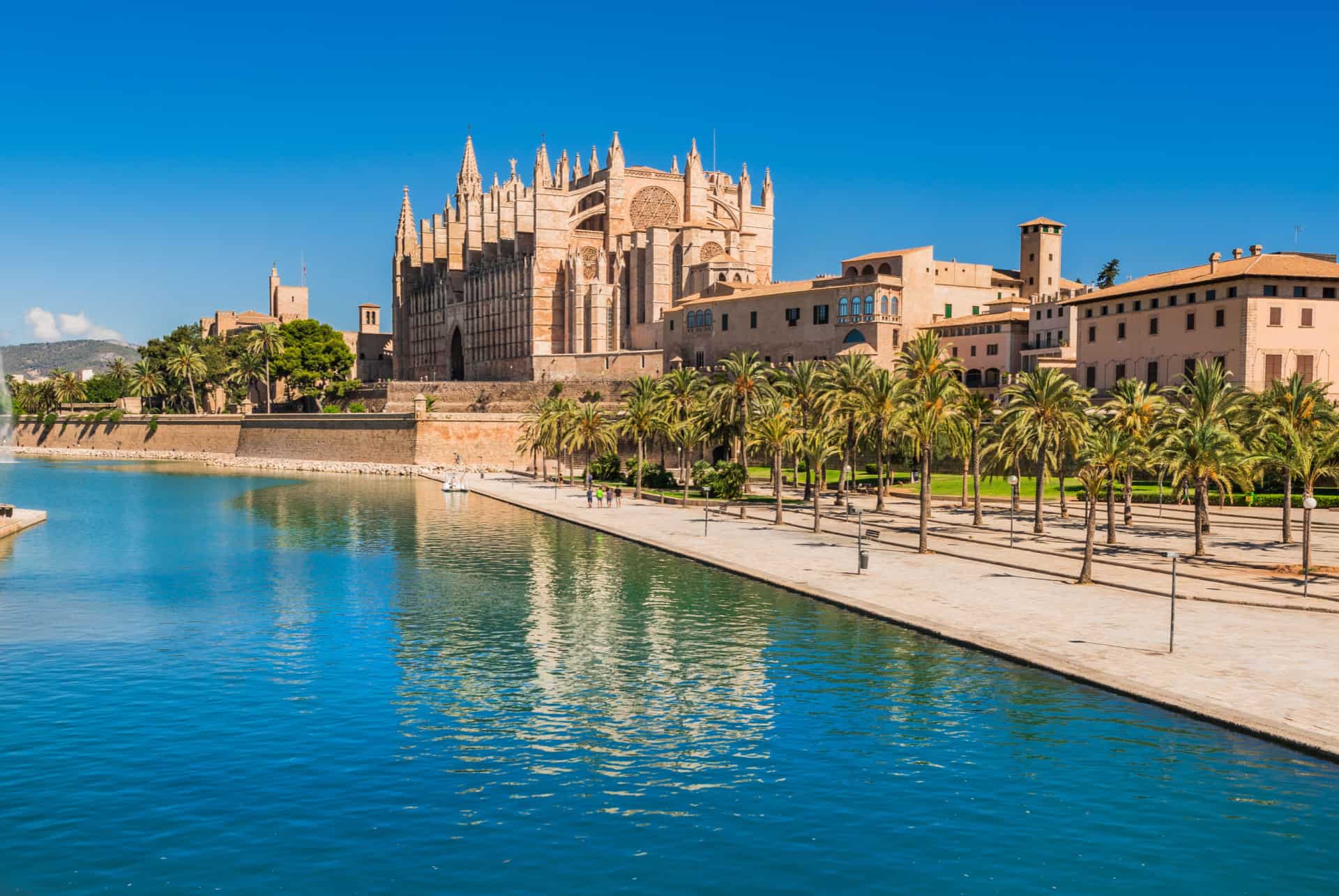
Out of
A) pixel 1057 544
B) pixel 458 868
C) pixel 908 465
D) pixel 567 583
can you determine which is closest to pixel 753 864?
pixel 458 868

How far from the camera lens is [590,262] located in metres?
106

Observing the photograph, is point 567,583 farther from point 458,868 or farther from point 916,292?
point 916,292

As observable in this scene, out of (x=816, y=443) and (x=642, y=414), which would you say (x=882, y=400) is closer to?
(x=816, y=443)

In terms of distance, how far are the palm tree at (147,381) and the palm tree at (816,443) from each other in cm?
9338

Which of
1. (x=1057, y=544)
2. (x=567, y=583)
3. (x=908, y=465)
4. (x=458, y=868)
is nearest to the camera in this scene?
(x=458, y=868)

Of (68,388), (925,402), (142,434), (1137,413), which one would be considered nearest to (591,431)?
(925,402)

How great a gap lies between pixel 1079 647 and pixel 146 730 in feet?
58.8

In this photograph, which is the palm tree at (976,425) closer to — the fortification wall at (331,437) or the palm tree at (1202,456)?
the palm tree at (1202,456)

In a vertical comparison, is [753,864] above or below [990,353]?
below

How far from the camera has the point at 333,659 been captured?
2516 cm

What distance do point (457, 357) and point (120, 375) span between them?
41967 millimetres

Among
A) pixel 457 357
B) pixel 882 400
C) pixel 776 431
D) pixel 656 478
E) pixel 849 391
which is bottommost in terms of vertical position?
pixel 656 478

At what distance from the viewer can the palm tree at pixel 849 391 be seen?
50.1m

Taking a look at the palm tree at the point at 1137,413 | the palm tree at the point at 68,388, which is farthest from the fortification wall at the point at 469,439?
the palm tree at the point at 68,388
